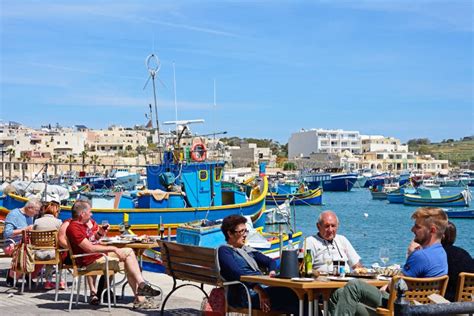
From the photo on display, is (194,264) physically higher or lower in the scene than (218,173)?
lower

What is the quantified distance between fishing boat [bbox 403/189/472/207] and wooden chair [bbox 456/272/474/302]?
53.6m

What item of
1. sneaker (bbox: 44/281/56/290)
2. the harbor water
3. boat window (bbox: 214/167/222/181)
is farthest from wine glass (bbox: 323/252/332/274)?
the harbor water

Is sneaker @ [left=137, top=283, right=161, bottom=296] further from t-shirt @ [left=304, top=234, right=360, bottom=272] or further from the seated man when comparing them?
t-shirt @ [left=304, top=234, right=360, bottom=272]

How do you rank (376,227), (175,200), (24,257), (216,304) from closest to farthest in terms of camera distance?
1. (216,304)
2. (24,257)
3. (175,200)
4. (376,227)

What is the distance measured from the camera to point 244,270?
640cm

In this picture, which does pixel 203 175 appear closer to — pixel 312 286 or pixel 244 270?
pixel 244 270

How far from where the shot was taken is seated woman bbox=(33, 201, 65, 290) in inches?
359

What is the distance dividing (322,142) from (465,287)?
488 feet

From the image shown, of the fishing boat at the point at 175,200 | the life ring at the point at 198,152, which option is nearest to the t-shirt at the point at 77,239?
the fishing boat at the point at 175,200

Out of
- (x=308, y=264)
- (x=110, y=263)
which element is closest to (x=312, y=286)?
(x=308, y=264)

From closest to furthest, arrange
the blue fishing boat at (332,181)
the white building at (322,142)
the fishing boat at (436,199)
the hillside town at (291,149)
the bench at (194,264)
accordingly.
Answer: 1. the bench at (194,264)
2. the fishing boat at (436,199)
3. the blue fishing boat at (332,181)
4. the hillside town at (291,149)
5. the white building at (322,142)

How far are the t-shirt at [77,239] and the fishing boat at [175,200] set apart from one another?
1114cm

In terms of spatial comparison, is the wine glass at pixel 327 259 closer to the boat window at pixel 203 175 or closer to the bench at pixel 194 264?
the bench at pixel 194 264

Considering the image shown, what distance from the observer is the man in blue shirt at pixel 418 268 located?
5445 millimetres
